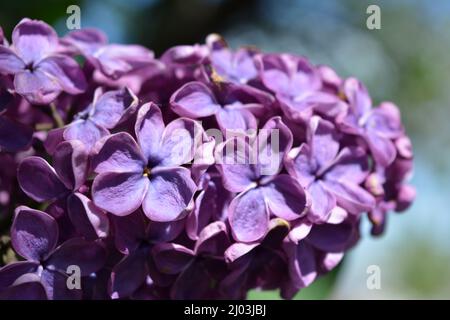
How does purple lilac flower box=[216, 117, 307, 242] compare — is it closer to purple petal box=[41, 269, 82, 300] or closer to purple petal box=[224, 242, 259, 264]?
purple petal box=[224, 242, 259, 264]

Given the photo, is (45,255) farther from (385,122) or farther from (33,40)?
(385,122)

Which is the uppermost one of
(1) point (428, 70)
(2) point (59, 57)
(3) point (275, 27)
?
(2) point (59, 57)

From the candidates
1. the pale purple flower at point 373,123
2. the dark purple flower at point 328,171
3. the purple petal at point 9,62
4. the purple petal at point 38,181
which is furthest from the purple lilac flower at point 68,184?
the pale purple flower at point 373,123

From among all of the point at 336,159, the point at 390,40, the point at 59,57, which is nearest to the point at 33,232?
the point at 59,57

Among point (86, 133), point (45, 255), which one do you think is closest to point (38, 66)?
point (86, 133)

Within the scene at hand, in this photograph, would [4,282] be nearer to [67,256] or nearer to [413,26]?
[67,256]

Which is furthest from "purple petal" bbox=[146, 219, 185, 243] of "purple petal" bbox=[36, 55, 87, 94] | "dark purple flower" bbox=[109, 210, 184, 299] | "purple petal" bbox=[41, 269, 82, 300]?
"purple petal" bbox=[36, 55, 87, 94]
